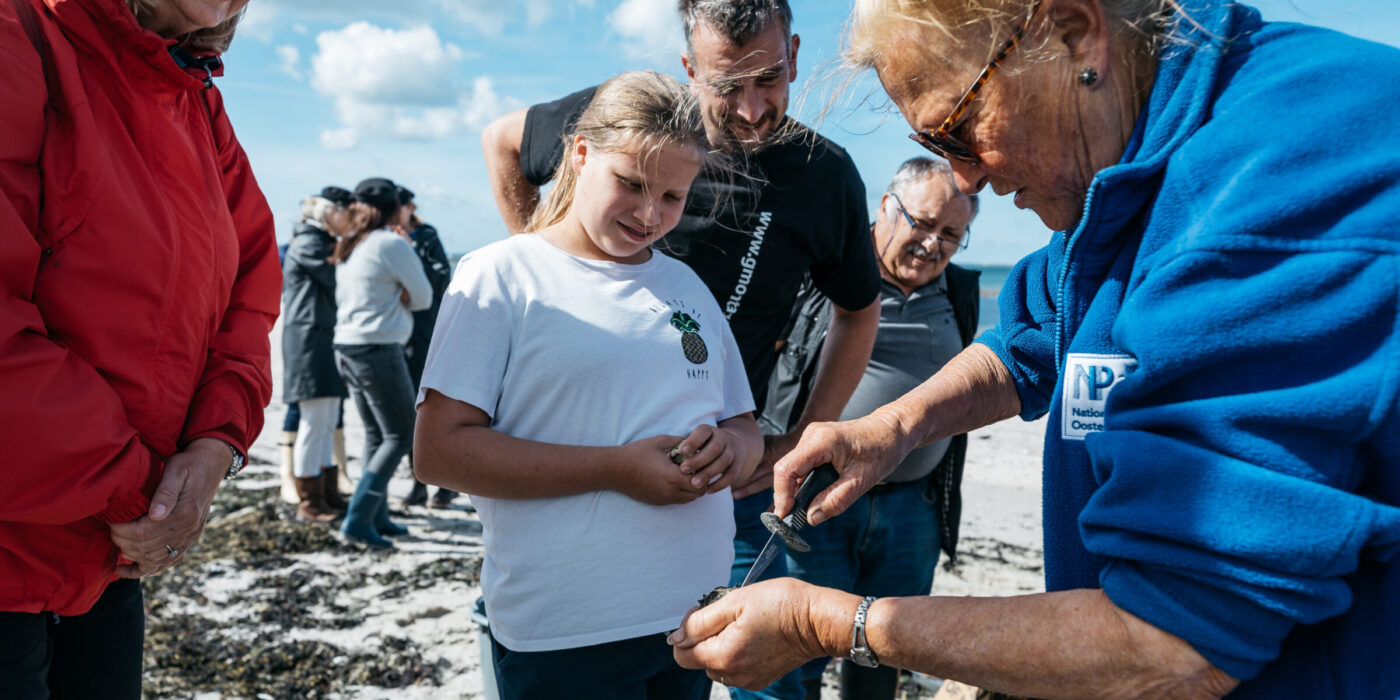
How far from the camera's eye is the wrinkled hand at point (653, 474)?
72.7 inches

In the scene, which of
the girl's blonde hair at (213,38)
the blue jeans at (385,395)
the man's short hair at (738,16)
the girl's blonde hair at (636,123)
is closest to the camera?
the girl's blonde hair at (213,38)

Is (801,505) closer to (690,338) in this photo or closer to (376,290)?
(690,338)

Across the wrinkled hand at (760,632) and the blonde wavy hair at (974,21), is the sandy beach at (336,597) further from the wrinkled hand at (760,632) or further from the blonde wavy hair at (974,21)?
the blonde wavy hair at (974,21)

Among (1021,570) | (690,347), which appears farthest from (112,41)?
(1021,570)

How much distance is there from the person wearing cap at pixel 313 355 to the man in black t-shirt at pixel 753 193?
12.5ft

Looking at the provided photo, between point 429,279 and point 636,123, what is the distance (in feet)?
17.4

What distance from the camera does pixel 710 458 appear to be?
191cm

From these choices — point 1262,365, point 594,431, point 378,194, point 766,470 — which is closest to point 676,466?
point 594,431

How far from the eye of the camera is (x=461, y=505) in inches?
275

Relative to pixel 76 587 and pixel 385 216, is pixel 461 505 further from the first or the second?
pixel 76 587

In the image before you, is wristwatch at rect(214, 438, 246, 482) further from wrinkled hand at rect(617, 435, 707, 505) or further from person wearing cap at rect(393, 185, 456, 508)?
person wearing cap at rect(393, 185, 456, 508)

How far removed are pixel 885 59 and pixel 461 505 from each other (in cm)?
629

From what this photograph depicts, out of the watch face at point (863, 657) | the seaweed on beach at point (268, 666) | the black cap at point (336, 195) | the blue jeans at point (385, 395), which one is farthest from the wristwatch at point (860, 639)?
the black cap at point (336, 195)

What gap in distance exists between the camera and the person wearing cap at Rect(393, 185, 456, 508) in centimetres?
656
